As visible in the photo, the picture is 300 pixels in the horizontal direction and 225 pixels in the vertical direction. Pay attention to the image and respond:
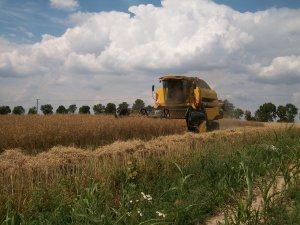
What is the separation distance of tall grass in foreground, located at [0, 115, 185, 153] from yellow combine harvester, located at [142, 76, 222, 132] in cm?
164

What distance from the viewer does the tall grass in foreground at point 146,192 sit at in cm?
483

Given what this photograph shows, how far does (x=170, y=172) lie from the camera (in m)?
7.40

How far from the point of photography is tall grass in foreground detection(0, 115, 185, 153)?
12.0 metres

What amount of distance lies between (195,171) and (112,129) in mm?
7568

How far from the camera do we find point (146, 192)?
Answer: 6.27 meters

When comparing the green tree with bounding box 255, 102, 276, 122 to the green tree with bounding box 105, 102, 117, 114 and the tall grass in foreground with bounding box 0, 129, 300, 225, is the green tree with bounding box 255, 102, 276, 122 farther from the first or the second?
the tall grass in foreground with bounding box 0, 129, 300, 225

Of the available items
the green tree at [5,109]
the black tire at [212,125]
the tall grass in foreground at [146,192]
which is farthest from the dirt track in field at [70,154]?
the green tree at [5,109]

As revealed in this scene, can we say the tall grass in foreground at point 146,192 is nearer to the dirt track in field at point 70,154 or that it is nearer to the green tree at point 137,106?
the dirt track in field at point 70,154

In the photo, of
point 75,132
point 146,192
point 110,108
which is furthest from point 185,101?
point 110,108

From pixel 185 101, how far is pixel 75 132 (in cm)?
681

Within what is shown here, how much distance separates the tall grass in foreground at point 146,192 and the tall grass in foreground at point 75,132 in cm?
535

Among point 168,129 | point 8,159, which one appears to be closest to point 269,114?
point 168,129

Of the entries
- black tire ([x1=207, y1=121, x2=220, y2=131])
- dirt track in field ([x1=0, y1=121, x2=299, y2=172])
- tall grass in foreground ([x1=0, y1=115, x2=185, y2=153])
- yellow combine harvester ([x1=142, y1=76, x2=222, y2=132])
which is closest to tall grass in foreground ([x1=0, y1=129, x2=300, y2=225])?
dirt track in field ([x1=0, y1=121, x2=299, y2=172])

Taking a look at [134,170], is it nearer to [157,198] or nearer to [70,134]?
[157,198]
